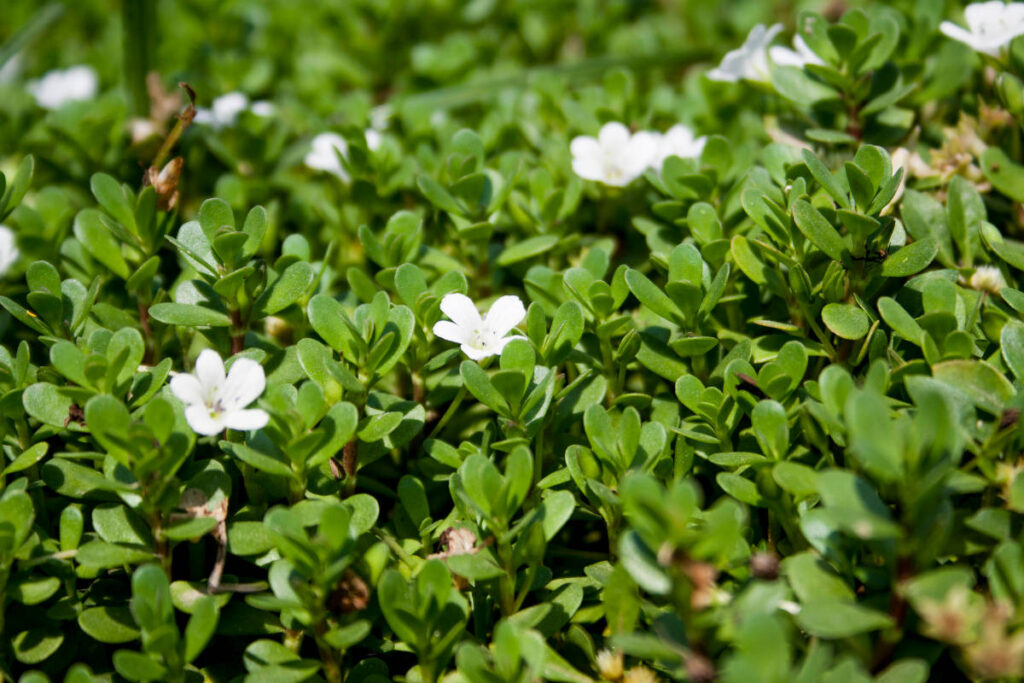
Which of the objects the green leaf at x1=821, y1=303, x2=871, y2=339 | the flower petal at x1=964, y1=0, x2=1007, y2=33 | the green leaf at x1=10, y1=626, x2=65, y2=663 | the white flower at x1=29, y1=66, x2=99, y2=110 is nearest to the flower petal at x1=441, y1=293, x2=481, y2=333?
the green leaf at x1=821, y1=303, x2=871, y2=339

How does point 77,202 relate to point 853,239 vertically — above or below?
above

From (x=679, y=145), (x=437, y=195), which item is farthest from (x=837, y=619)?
(x=679, y=145)

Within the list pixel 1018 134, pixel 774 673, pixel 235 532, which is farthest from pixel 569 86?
pixel 774 673

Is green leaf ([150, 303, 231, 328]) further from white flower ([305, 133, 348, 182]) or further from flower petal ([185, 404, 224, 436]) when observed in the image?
white flower ([305, 133, 348, 182])

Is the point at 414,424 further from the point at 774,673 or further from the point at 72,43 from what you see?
the point at 72,43

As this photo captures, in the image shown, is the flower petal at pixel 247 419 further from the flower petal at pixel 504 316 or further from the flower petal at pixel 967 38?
the flower petal at pixel 967 38

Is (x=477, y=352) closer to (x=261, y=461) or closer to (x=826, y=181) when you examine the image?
(x=261, y=461)

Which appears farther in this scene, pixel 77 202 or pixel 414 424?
pixel 77 202
